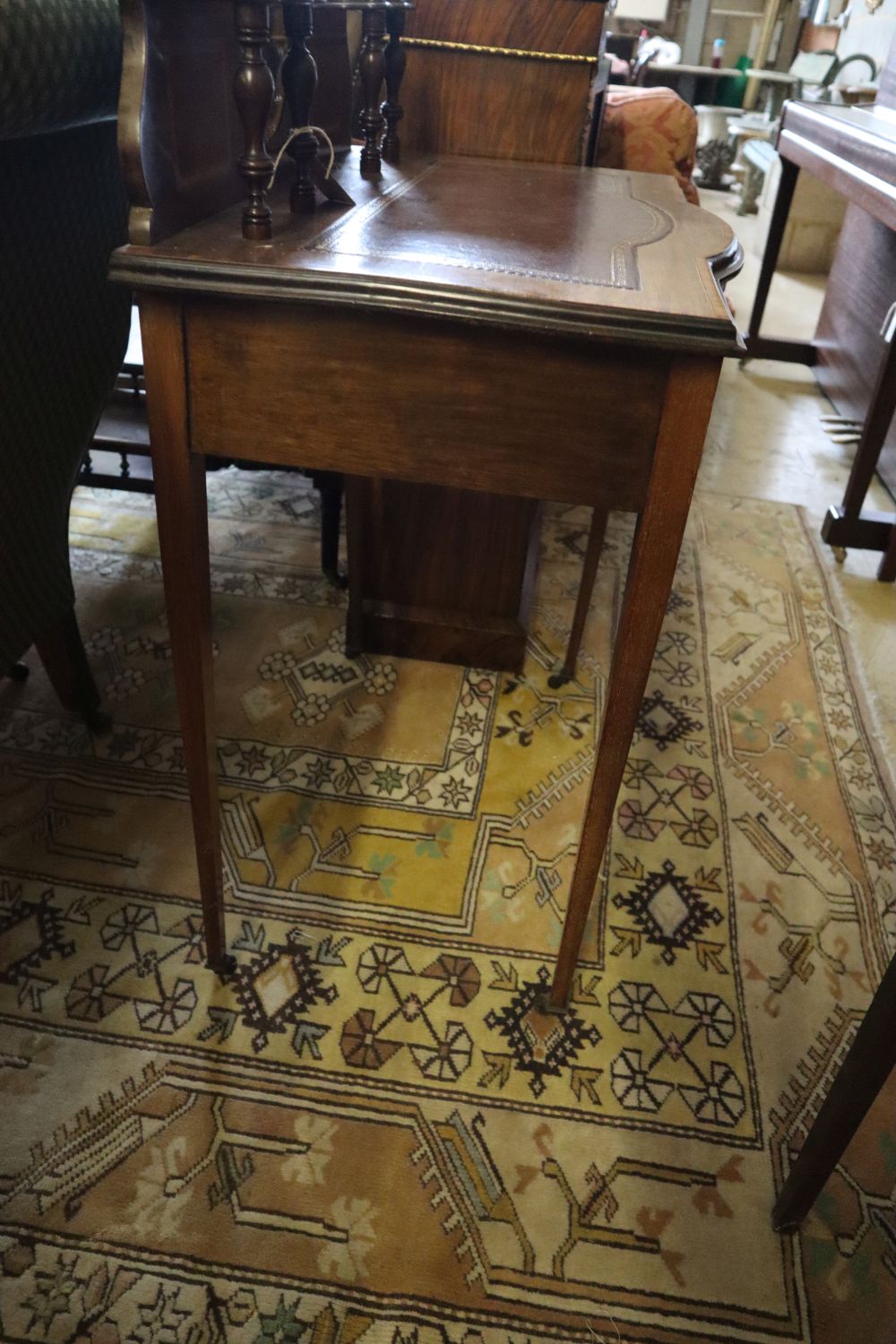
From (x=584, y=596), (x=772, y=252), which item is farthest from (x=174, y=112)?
(x=772, y=252)

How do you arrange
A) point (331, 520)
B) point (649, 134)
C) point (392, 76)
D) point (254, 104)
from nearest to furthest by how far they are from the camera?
point (254, 104) < point (392, 76) < point (331, 520) < point (649, 134)

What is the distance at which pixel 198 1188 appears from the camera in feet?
3.53

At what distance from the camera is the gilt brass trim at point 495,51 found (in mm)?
1690

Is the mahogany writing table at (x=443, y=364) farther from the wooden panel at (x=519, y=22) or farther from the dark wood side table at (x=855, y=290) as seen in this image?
the dark wood side table at (x=855, y=290)

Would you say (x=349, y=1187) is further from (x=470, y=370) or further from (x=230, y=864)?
(x=470, y=370)

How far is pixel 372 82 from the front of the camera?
1.28 meters

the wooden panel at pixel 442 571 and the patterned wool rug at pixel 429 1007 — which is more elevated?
the wooden panel at pixel 442 571

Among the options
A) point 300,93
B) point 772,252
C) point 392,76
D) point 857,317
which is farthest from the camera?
point 772,252

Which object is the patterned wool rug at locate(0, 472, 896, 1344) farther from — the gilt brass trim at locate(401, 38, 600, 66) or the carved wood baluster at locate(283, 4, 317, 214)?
the gilt brass trim at locate(401, 38, 600, 66)

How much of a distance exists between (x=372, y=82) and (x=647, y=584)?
0.85 meters

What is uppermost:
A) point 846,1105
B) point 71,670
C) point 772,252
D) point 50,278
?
point 50,278

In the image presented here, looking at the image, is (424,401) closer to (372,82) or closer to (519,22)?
(372,82)

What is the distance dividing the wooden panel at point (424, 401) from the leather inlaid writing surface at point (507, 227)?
8cm

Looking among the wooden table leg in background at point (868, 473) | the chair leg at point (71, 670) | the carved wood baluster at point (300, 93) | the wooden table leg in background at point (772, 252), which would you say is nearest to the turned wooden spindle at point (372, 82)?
the carved wood baluster at point (300, 93)
